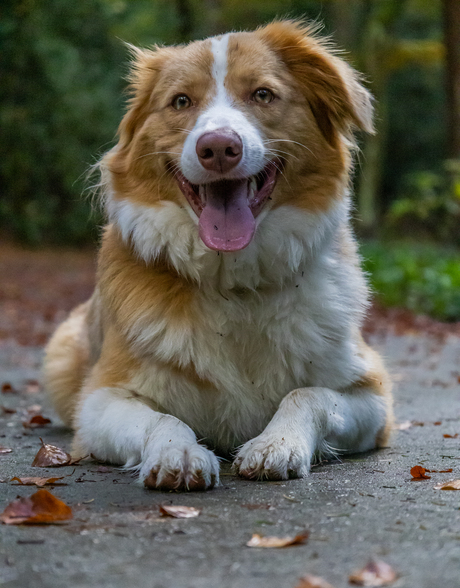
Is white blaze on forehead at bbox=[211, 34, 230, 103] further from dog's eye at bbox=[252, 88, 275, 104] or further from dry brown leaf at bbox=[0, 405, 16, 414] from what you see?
dry brown leaf at bbox=[0, 405, 16, 414]

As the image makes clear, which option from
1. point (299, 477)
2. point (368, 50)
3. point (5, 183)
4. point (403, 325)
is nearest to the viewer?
point (299, 477)

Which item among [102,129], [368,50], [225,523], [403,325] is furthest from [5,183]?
[225,523]

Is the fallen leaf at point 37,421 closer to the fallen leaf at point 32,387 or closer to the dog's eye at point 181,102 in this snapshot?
the fallen leaf at point 32,387

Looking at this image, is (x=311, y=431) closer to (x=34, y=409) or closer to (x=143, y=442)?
(x=143, y=442)

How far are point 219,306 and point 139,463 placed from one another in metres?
0.79

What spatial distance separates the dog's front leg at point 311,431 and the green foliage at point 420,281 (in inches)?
229

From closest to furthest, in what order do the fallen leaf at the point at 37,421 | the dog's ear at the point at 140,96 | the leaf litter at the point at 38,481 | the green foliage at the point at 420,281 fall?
the leaf litter at the point at 38,481, the dog's ear at the point at 140,96, the fallen leaf at the point at 37,421, the green foliage at the point at 420,281

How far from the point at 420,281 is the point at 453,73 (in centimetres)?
562

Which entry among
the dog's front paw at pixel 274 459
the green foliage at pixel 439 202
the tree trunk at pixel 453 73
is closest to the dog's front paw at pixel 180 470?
the dog's front paw at pixel 274 459

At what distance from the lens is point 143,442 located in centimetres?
308

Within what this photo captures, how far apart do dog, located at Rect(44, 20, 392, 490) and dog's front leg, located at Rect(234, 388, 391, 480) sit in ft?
0.03

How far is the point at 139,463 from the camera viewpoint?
3.16 metres

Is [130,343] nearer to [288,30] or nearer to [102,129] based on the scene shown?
[288,30]

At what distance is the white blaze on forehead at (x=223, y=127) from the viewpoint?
325 centimetres
